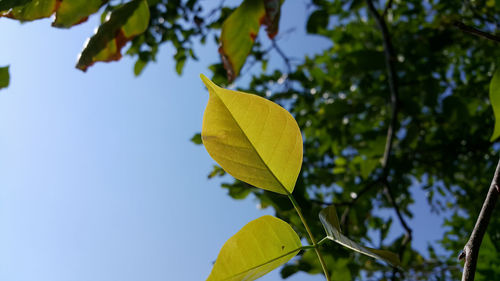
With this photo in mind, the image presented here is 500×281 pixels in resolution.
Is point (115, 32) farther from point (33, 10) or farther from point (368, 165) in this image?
point (368, 165)

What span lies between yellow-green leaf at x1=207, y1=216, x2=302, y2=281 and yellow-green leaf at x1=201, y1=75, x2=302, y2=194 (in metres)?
0.04

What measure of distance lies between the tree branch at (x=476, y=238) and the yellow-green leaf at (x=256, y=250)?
13 centimetres

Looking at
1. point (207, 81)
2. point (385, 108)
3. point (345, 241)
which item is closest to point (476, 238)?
point (345, 241)

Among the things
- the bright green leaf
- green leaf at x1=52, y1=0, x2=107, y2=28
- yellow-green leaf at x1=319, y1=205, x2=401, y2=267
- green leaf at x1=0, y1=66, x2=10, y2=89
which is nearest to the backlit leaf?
green leaf at x1=52, y1=0, x2=107, y2=28

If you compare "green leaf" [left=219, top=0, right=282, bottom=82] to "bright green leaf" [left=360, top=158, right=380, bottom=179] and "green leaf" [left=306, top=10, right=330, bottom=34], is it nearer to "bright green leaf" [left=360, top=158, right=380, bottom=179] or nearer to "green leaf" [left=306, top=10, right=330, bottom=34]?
"green leaf" [left=306, top=10, right=330, bottom=34]

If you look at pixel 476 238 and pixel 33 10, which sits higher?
pixel 33 10

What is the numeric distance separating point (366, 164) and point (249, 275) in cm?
130

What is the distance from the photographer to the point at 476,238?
0.32 meters

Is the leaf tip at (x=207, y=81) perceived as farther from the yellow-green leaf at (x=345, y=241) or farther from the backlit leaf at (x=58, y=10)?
the backlit leaf at (x=58, y=10)

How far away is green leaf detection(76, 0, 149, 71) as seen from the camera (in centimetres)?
66

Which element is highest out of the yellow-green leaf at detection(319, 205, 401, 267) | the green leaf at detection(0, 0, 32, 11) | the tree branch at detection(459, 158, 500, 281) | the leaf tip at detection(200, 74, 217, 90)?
the green leaf at detection(0, 0, 32, 11)

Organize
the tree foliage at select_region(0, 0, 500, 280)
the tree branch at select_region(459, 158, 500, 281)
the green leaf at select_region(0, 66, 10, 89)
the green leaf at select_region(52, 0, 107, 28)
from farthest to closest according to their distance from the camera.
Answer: the tree foliage at select_region(0, 0, 500, 280)
the green leaf at select_region(52, 0, 107, 28)
the green leaf at select_region(0, 66, 10, 89)
the tree branch at select_region(459, 158, 500, 281)

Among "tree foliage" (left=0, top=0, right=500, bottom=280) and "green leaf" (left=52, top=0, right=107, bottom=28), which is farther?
"tree foliage" (left=0, top=0, right=500, bottom=280)

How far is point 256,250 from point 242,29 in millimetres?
468
